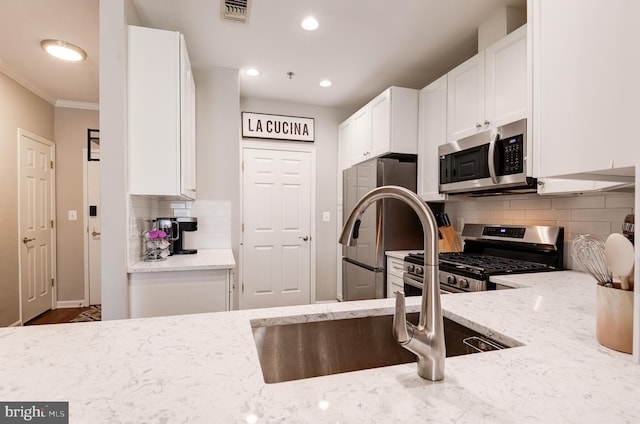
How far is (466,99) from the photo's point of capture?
2.45 metres

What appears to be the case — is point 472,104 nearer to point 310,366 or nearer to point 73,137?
point 310,366

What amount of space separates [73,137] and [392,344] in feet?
15.3

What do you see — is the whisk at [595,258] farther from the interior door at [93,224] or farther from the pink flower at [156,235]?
the interior door at [93,224]

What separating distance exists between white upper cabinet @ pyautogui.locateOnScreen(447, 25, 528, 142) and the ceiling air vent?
1625mm

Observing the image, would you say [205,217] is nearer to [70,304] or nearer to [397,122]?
[397,122]

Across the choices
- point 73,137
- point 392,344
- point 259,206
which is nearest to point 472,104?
point 392,344

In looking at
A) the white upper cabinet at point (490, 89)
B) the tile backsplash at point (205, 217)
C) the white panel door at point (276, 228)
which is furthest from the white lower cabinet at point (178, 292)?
the white upper cabinet at point (490, 89)

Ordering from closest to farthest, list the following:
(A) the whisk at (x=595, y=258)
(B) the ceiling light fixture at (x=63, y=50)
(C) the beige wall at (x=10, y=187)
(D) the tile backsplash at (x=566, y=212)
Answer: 1. (A) the whisk at (x=595, y=258)
2. (D) the tile backsplash at (x=566, y=212)
3. (B) the ceiling light fixture at (x=63, y=50)
4. (C) the beige wall at (x=10, y=187)

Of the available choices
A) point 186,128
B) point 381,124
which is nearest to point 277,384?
point 186,128

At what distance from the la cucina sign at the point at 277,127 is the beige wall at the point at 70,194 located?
2008mm

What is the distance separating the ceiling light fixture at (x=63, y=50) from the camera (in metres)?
2.68

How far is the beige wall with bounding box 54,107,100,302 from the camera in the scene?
13.2 feet

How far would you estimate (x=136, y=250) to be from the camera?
7.34 feet

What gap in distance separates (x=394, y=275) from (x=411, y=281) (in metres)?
0.39
